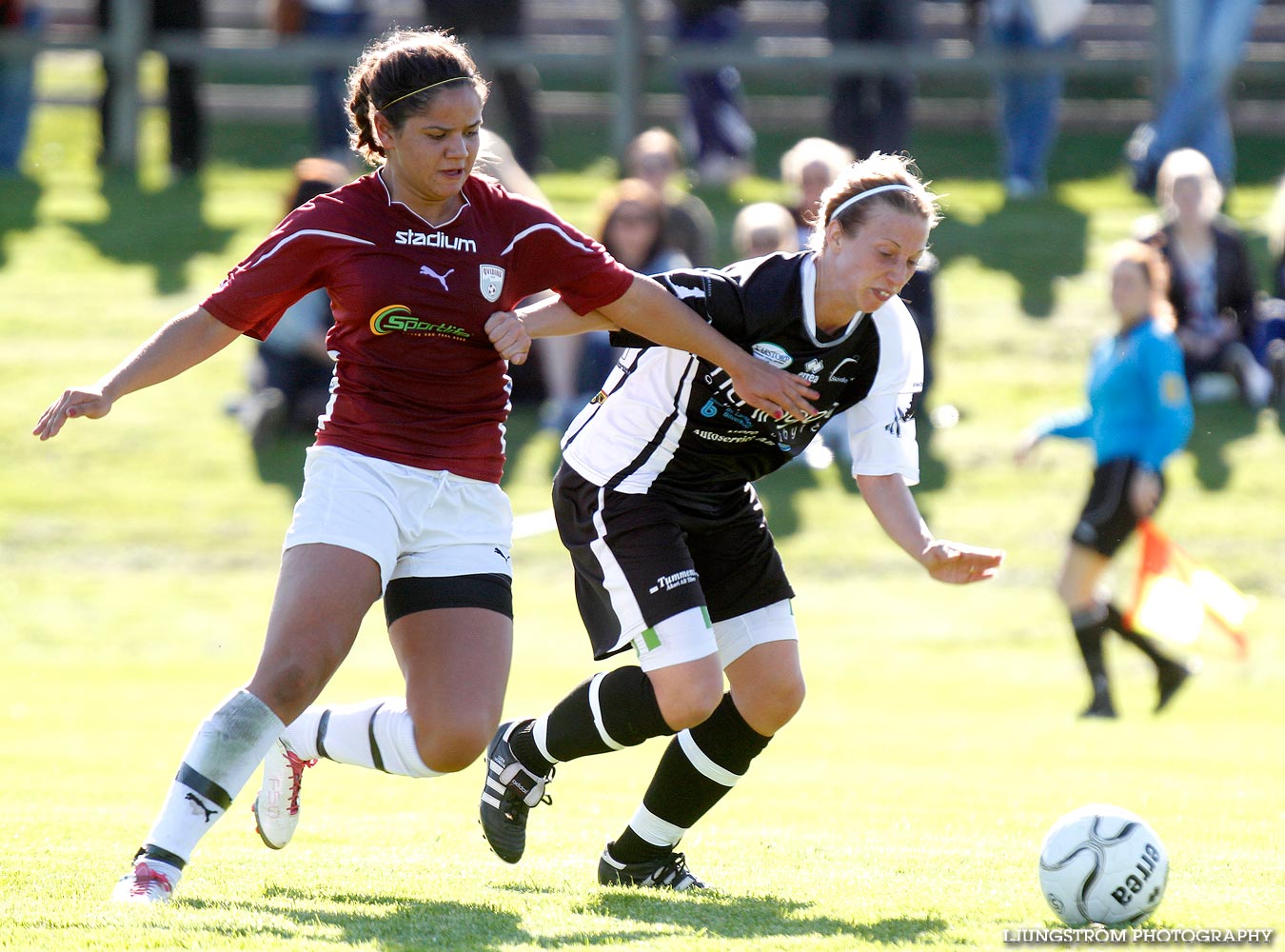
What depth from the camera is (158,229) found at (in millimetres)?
16531

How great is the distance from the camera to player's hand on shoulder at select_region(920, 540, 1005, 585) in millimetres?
4996

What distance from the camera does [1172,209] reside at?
1252 cm

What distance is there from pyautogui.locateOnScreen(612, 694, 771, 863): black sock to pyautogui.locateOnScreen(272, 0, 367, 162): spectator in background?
38.5 ft

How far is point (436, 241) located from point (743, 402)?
3.26 feet

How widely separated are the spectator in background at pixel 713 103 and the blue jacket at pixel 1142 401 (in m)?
7.98

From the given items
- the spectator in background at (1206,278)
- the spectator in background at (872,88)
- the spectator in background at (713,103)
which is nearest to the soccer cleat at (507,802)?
the spectator in background at (1206,278)

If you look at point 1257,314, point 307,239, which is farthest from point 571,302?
point 1257,314

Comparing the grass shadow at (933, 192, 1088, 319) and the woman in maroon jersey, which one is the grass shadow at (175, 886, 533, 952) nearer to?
the woman in maroon jersey

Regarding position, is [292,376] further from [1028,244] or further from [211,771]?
[211,771]

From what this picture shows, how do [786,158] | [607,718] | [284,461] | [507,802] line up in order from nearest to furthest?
[607,718] → [507,802] → [284,461] → [786,158]

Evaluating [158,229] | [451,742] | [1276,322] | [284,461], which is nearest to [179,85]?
[158,229]

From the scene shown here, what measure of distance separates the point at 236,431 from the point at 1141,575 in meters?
7.32

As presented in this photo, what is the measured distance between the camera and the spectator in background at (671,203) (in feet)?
41.0

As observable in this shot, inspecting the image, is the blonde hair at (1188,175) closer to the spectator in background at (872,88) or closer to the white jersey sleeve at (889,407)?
the spectator in background at (872,88)
